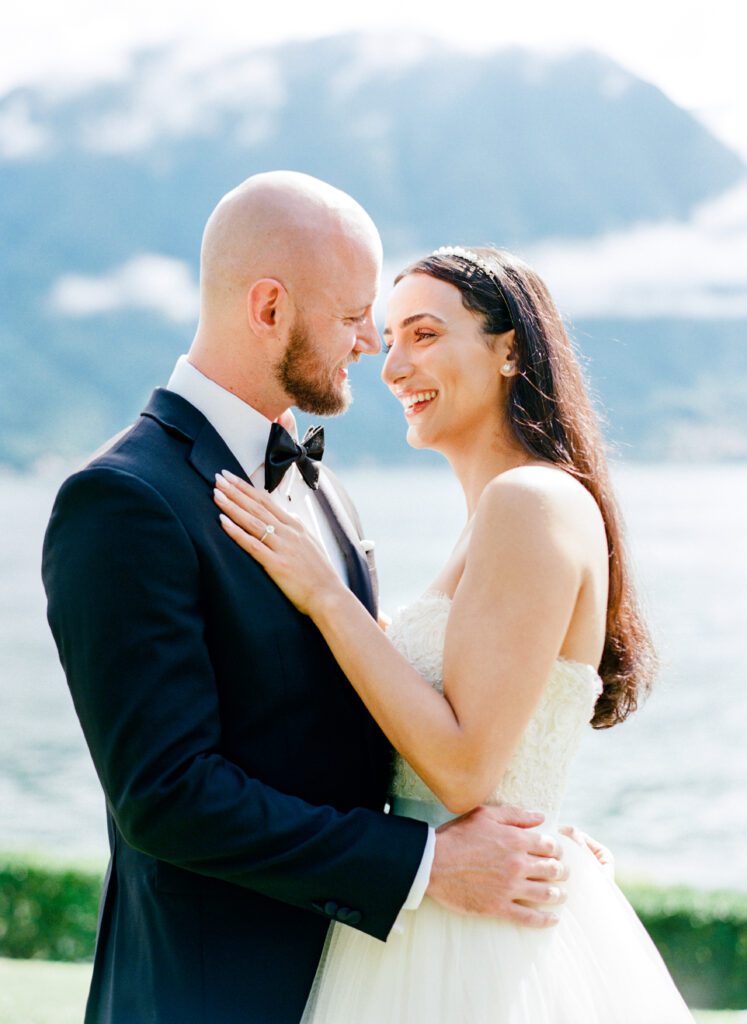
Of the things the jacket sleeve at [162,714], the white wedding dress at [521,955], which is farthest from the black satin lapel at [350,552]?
the jacket sleeve at [162,714]

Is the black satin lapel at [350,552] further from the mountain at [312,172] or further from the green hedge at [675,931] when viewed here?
the mountain at [312,172]

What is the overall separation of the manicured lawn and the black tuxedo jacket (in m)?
3.22

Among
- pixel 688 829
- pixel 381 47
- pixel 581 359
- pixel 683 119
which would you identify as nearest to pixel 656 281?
pixel 683 119

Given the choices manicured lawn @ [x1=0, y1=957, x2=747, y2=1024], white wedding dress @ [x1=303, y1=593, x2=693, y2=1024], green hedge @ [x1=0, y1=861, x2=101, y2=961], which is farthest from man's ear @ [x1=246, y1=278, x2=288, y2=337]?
green hedge @ [x1=0, y1=861, x2=101, y2=961]

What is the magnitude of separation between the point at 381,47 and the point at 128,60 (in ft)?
68.8

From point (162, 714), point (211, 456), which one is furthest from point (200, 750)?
point (211, 456)

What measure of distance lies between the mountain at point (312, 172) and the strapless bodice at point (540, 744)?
73.6m

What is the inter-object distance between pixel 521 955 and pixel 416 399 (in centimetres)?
138

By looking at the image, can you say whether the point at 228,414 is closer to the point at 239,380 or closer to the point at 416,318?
the point at 239,380

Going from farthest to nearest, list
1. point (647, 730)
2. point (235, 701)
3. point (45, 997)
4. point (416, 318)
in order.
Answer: point (647, 730)
point (45, 997)
point (416, 318)
point (235, 701)

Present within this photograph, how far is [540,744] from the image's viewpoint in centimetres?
267

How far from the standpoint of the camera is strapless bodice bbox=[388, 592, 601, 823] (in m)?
2.65

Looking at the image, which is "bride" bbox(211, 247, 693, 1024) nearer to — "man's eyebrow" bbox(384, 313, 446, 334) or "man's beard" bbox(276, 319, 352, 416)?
"man's eyebrow" bbox(384, 313, 446, 334)

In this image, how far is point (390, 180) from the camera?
290 feet
